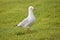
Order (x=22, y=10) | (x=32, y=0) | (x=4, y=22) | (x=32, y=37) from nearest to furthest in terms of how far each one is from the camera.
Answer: (x=32, y=37) → (x=4, y=22) → (x=22, y=10) → (x=32, y=0)

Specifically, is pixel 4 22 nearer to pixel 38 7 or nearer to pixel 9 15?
pixel 9 15

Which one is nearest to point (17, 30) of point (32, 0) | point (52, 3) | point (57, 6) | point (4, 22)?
point (4, 22)

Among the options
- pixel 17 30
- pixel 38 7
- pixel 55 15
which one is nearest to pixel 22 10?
pixel 38 7

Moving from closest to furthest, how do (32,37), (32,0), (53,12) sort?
(32,37) → (53,12) → (32,0)

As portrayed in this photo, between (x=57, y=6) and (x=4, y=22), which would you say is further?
(x=57, y=6)

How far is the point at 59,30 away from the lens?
420 inches

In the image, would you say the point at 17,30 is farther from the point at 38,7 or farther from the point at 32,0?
the point at 32,0

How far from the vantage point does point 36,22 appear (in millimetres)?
13930

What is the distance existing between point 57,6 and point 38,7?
1409 millimetres

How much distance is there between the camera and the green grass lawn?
964cm

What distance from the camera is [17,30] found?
35.5ft

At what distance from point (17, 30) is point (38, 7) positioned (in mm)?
7330

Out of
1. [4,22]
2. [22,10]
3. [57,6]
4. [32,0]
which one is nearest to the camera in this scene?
[4,22]

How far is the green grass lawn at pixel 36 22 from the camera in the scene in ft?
31.6
